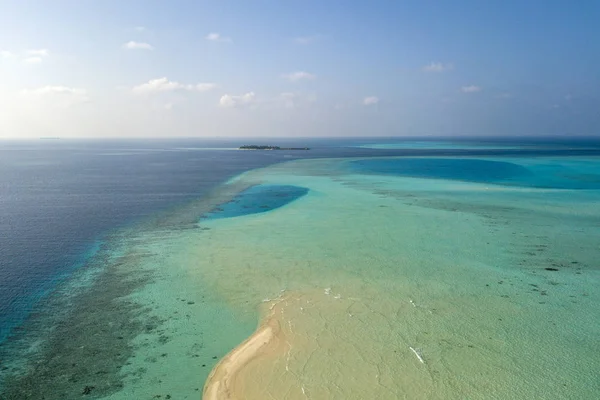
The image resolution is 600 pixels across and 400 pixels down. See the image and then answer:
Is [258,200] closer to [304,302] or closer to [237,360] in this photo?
[304,302]

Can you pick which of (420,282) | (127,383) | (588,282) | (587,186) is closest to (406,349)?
(420,282)

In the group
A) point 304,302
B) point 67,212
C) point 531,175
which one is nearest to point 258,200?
point 67,212

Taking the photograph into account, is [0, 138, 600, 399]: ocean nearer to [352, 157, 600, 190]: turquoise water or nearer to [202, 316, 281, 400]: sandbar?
[202, 316, 281, 400]: sandbar

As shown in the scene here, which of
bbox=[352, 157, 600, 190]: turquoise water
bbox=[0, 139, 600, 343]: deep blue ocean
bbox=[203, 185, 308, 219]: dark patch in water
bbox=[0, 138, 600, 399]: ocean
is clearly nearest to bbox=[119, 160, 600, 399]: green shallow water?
bbox=[0, 138, 600, 399]: ocean

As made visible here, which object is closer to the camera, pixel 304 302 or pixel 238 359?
pixel 238 359

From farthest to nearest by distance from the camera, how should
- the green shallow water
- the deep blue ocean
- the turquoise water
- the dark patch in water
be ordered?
1. the turquoise water
2. the dark patch in water
3. the deep blue ocean
4. the green shallow water

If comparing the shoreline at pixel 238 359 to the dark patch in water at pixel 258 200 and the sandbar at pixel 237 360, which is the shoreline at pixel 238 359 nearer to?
the sandbar at pixel 237 360
